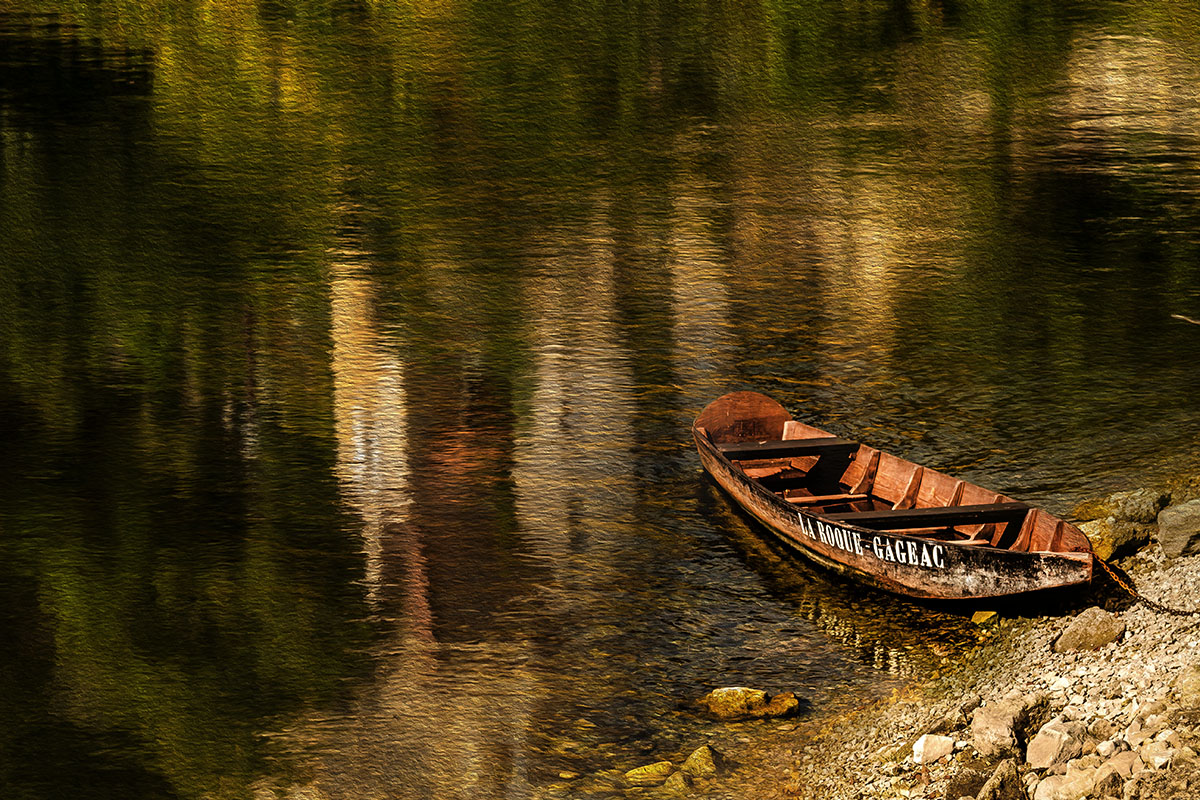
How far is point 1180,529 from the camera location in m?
14.8

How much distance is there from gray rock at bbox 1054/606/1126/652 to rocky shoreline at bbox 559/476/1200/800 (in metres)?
0.01

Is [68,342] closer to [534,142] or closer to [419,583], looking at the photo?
[419,583]

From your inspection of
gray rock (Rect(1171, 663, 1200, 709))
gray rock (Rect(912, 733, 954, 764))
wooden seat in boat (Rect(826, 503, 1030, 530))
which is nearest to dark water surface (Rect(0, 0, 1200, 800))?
wooden seat in boat (Rect(826, 503, 1030, 530))

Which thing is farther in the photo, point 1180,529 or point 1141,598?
point 1180,529

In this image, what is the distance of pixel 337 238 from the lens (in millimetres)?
29594

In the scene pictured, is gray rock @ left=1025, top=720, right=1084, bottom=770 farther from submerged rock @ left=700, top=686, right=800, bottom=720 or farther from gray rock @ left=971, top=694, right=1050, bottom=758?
submerged rock @ left=700, top=686, right=800, bottom=720

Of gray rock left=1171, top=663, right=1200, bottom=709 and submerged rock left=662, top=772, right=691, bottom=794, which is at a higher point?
gray rock left=1171, top=663, right=1200, bottom=709

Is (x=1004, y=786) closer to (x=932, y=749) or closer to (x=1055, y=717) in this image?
(x=932, y=749)

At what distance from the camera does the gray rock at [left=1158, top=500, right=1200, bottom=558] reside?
48.1 ft

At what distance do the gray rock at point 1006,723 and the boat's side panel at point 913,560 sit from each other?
2188 mm

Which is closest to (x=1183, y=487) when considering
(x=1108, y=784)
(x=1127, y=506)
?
(x=1127, y=506)

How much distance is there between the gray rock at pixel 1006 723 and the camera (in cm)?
1124

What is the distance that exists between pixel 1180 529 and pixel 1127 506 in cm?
83

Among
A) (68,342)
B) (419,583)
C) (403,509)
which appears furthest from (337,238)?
(419,583)
